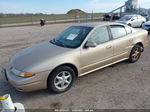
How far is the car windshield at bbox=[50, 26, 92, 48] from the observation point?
330cm

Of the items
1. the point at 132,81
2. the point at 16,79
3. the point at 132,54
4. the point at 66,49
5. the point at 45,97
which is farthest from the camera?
the point at 132,54

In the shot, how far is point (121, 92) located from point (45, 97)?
1.71 metres

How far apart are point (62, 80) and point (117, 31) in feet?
7.43

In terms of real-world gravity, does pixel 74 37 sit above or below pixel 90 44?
above

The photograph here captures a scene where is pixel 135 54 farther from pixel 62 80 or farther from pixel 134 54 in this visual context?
pixel 62 80

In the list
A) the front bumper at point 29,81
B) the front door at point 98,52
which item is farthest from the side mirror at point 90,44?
the front bumper at point 29,81

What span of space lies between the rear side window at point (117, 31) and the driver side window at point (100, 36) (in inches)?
10.5

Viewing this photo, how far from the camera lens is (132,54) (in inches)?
173

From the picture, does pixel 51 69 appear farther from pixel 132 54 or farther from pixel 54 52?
pixel 132 54

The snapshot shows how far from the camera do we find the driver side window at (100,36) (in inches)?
135

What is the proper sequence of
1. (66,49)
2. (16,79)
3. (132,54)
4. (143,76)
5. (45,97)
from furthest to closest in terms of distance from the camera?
(132,54) < (143,76) < (66,49) < (45,97) < (16,79)

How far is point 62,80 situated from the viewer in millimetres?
2977

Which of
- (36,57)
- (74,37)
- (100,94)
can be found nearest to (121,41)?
(74,37)

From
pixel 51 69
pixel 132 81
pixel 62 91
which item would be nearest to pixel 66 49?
pixel 51 69
